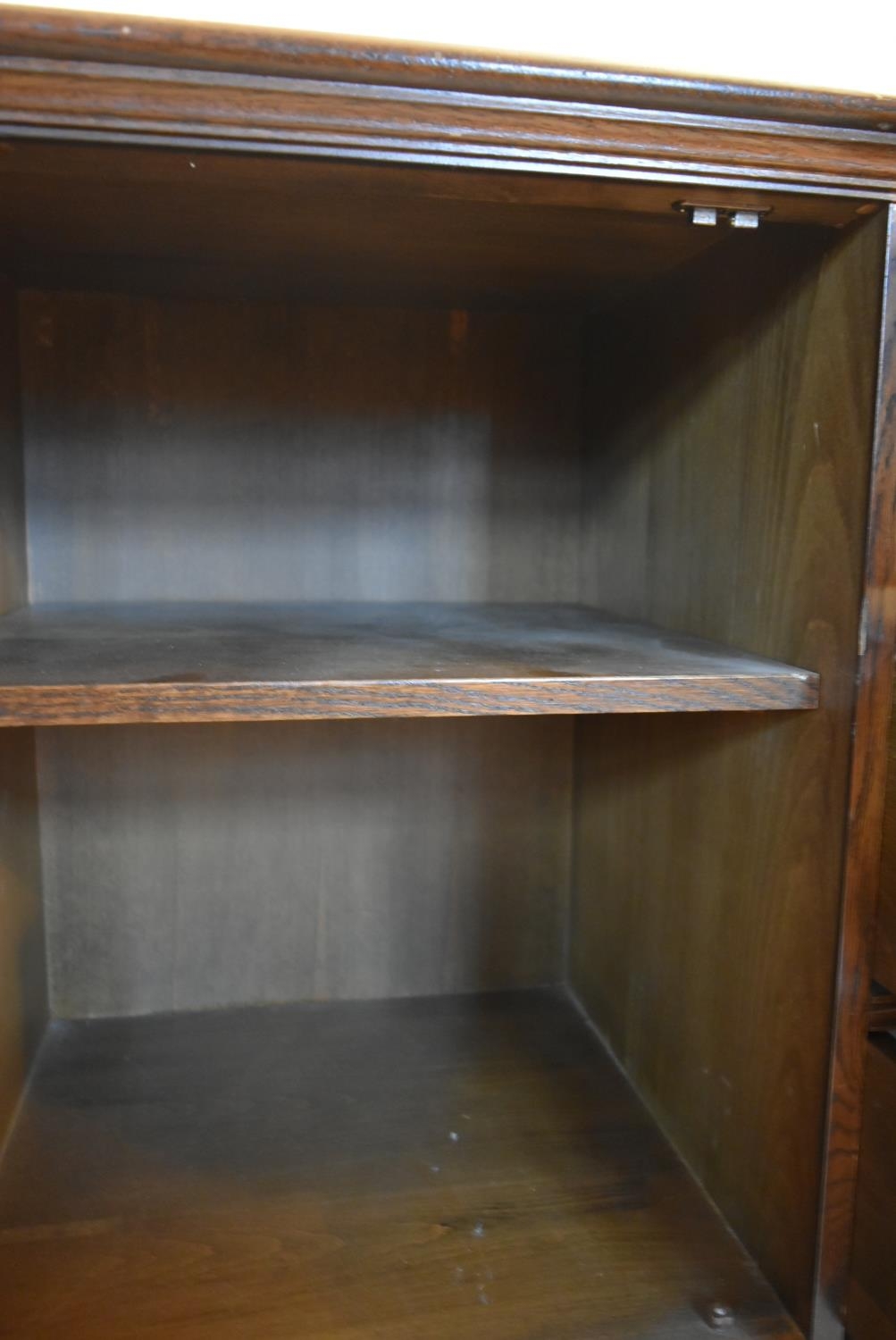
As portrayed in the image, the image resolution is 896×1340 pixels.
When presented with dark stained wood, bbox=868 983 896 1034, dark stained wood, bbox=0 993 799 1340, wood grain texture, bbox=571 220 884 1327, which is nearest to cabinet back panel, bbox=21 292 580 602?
wood grain texture, bbox=571 220 884 1327

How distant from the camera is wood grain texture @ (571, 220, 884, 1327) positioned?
66 cm

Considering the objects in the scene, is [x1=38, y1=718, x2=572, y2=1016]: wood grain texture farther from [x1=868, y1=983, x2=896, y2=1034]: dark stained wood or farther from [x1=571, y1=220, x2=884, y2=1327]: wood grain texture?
[x1=868, y1=983, x2=896, y2=1034]: dark stained wood

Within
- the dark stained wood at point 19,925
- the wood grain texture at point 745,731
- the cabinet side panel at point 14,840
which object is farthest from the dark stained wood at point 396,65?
the dark stained wood at point 19,925

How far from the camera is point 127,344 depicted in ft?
3.34

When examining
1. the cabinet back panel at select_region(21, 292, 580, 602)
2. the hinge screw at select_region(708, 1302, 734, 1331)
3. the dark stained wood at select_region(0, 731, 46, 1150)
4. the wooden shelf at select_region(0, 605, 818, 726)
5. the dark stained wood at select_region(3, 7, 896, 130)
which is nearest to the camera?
the dark stained wood at select_region(3, 7, 896, 130)

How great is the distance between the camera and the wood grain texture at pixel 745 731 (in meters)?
0.66

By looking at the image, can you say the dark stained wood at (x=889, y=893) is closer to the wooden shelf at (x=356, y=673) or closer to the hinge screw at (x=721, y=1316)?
the wooden shelf at (x=356, y=673)

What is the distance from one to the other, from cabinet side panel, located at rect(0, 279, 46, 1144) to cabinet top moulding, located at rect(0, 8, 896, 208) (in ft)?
1.61

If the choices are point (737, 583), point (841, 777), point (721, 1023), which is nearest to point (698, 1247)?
point (721, 1023)

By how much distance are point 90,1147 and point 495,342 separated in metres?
0.87

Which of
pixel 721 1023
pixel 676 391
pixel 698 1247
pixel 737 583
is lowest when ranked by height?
pixel 698 1247

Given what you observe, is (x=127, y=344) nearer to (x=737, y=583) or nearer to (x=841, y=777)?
(x=737, y=583)

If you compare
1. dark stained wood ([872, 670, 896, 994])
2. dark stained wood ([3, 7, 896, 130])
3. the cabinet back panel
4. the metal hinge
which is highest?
dark stained wood ([3, 7, 896, 130])

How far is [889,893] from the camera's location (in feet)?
2.10
